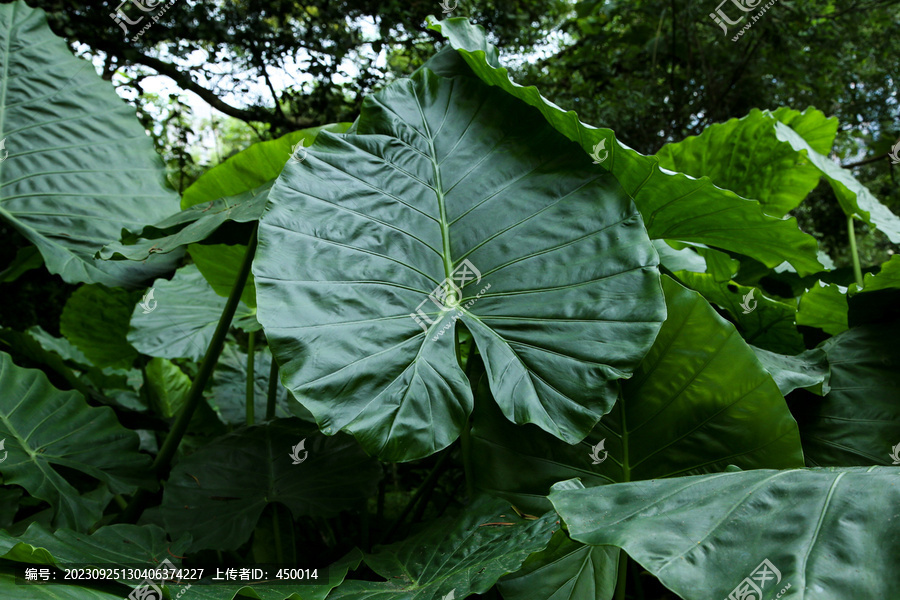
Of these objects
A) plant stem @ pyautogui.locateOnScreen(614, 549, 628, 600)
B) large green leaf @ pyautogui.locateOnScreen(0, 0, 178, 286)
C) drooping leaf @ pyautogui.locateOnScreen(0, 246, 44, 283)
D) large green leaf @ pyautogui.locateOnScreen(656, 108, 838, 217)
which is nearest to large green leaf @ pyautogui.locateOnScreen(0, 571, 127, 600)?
plant stem @ pyautogui.locateOnScreen(614, 549, 628, 600)

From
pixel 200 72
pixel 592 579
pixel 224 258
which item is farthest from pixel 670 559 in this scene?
pixel 200 72

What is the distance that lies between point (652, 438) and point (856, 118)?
3.93m

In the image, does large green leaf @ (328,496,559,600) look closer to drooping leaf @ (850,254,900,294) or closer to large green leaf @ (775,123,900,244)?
drooping leaf @ (850,254,900,294)

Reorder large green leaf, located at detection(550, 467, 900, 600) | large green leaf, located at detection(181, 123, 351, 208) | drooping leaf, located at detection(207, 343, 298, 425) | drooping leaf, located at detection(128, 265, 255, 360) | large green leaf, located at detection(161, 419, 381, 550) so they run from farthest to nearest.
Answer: drooping leaf, located at detection(207, 343, 298, 425) < drooping leaf, located at detection(128, 265, 255, 360) < large green leaf, located at detection(181, 123, 351, 208) < large green leaf, located at detection(161, 419, 381, 550) < large green leaf, located at detection(550, 467, 900, 600)

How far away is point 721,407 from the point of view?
2.66 ft

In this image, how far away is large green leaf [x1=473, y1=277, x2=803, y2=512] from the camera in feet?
2.60

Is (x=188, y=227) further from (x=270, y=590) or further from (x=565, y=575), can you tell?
(x=565, y=575)

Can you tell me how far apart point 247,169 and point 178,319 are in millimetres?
501

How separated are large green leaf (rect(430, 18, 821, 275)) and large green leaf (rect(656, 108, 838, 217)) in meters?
0.39

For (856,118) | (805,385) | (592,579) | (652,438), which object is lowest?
(592,579)

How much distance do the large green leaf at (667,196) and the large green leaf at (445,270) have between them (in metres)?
0.04

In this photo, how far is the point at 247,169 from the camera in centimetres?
124

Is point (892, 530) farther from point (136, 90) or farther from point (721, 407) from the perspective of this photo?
point (136, 90)

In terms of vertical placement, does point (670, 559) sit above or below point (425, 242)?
below
